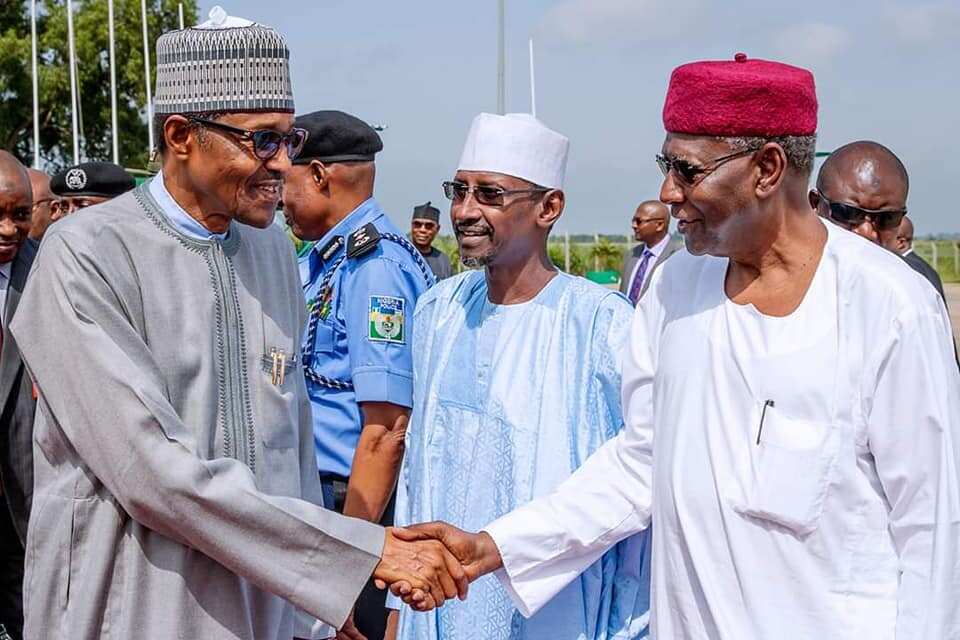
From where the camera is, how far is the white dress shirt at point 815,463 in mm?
2471

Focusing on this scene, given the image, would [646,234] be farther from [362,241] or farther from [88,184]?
[362,241]

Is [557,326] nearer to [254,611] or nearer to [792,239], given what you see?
[792,239]

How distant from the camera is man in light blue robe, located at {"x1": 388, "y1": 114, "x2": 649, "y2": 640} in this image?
3.51 m

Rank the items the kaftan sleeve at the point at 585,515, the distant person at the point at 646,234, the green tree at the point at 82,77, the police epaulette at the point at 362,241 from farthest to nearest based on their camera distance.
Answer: the green tree at the point at 82,77 < the distant person at the point at 646,234 < the police epaulette at the point at 362,241 < the kaftan sleeve at the point at 585,515

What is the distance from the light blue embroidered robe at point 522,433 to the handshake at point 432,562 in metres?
0.30

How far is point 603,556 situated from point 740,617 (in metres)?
0.83

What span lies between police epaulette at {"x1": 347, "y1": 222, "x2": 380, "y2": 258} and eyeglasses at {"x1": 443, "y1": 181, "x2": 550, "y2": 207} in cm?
41

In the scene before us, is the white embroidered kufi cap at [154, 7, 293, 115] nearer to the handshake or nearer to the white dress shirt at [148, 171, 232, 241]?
the white dress shirt at [148, 171, 232, 241]

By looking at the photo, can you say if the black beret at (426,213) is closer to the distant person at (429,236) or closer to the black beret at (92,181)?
the distant person at (429,236)

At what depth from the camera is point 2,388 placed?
4.37 meters

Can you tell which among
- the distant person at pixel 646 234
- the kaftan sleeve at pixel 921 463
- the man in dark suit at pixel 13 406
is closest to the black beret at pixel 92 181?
the man in dark suit at pixel 13 406

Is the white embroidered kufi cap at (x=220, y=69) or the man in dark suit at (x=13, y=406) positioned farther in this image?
the man in dark suit at (x=13, y=406)

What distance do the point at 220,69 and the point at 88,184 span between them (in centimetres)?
425

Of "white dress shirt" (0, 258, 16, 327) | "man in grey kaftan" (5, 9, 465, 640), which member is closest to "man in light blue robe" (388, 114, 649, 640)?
"man in grey kaftan" (5, 9, 465, 640)
